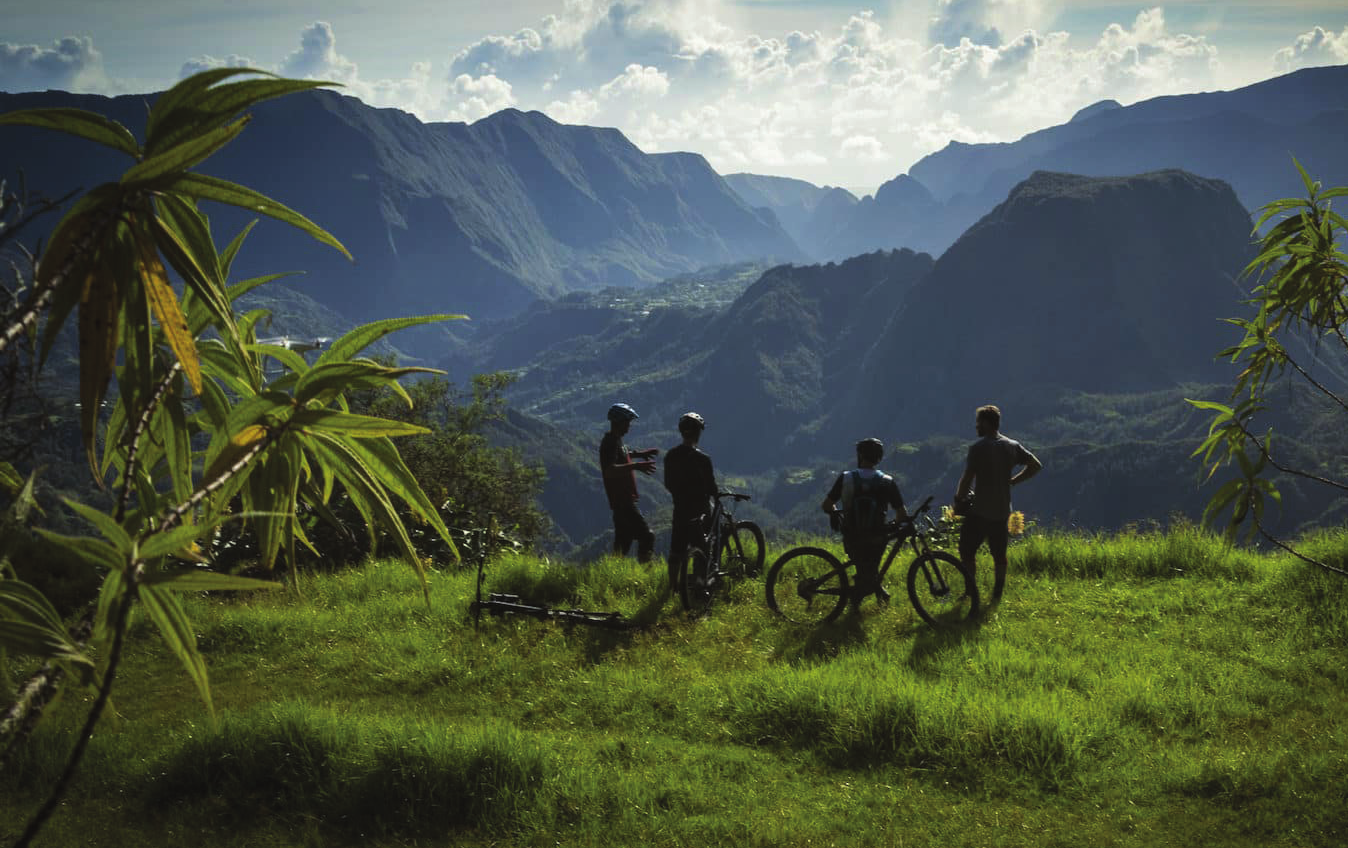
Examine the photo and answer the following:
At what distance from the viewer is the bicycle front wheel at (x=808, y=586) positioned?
10.0 m

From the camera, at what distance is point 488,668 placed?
8.84 m

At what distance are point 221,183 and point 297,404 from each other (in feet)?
Answer: 2.11

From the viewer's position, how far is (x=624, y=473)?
11.1m

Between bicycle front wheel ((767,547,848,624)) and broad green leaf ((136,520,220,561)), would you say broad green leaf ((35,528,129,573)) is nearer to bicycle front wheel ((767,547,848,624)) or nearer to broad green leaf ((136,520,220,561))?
broad green leaf ((136,520,220,561))

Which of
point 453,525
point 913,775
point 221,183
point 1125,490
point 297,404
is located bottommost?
point 1125,490

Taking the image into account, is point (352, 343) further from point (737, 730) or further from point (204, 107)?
point (737, 730)

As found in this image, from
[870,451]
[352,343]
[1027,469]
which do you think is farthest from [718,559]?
[352,343]

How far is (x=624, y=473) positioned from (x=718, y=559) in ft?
5.33

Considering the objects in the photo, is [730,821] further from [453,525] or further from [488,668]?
[453,525]

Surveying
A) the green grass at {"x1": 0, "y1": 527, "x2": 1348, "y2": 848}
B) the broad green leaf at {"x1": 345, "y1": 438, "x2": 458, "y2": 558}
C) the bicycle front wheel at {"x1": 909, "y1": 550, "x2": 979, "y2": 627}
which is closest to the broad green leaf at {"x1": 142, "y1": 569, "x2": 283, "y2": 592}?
the broad green leaf at {"x1": 345, "y1": 438, "x2": 458, "y2": 558}

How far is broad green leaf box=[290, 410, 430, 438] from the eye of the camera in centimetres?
219

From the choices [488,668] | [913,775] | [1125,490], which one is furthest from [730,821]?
[1125,490]

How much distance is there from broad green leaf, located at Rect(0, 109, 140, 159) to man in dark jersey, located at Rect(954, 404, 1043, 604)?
29.8 feet

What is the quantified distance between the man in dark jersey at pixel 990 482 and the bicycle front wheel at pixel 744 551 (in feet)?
9.32
